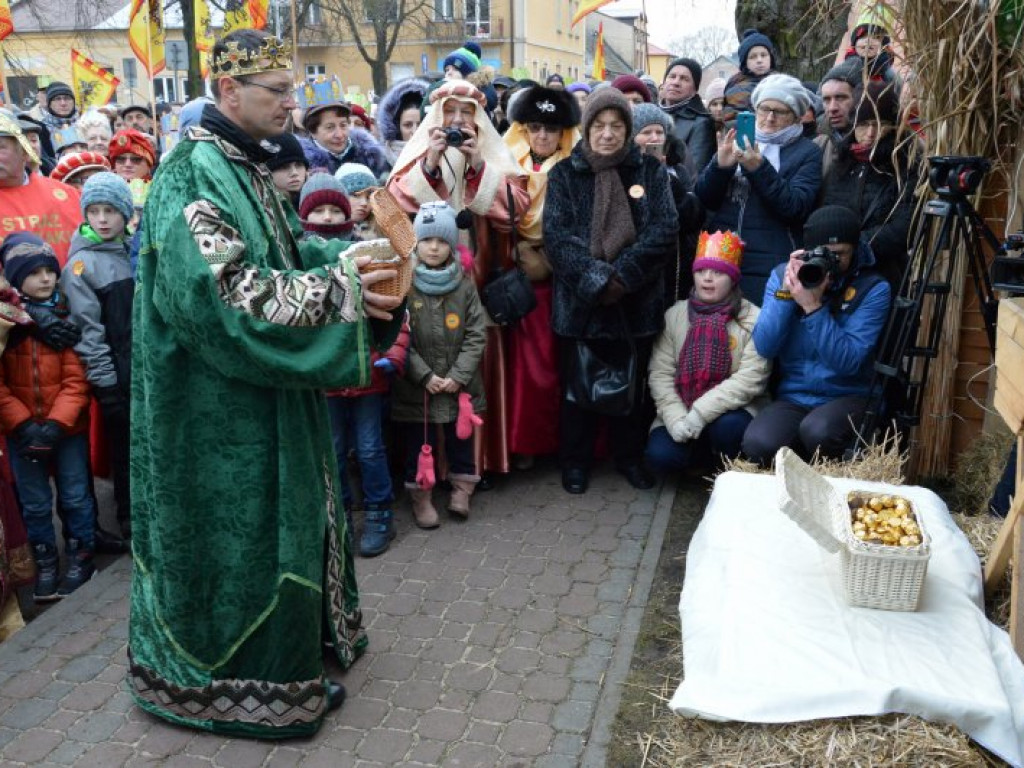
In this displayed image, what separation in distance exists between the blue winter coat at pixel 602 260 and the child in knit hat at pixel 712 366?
7.8 inches

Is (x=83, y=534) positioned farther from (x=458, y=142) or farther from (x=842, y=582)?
(x=842, y=582)

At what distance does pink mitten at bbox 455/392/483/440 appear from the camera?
4.89 metres

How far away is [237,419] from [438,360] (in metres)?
1.98

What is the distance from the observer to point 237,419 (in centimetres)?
298

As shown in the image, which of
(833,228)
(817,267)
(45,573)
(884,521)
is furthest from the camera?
(833,228)

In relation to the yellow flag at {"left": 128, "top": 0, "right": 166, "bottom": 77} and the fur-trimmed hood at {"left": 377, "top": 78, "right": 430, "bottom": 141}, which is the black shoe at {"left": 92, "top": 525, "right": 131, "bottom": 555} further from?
the yellow flag at {"left": 128, "top": 0, "right": 166, "bottom": 77}

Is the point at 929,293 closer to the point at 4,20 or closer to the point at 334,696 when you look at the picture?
the point at 334,696

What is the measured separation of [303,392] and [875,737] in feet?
6.58

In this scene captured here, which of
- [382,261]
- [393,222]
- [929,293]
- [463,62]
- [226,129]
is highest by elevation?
[463,62]

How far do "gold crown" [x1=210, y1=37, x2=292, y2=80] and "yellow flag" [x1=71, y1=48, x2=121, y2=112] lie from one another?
41.6ft

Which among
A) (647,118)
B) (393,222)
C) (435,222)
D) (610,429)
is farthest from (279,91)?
(610,429)

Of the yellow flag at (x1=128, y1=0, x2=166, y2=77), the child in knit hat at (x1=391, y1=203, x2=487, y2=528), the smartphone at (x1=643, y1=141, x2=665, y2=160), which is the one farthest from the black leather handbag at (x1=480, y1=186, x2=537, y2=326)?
the yellow flag at (x1=128, y1=0, x2=166, y2=77)

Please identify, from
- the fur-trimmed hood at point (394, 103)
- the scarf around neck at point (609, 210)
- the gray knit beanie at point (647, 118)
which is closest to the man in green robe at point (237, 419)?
the scarf around neck at point (609, 210)

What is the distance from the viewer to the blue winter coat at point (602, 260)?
16.3ft
